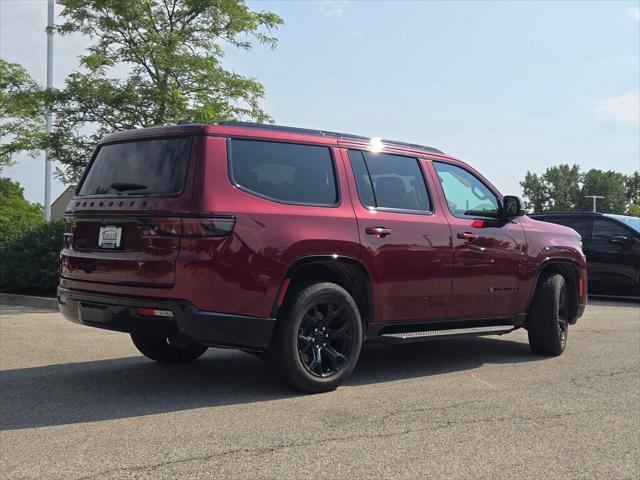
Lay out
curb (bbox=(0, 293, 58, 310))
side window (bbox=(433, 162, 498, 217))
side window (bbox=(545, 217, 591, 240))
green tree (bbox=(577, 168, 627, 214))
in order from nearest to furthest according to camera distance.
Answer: side window (bbox=(433, 162, 498, 217)) < curb (bbox=(0, 293, 58, 310)) < side window (bbox=(545, 217, 591, 240)) < green tree (bbox=(577, 168, 627, 214))

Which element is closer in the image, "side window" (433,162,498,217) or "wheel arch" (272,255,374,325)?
"wheel arch" (272,255,374,325)

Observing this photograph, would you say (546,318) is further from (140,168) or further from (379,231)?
(140,168)

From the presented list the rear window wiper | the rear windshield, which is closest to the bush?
the rear windshield

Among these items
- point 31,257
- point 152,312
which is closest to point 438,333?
point 152,312

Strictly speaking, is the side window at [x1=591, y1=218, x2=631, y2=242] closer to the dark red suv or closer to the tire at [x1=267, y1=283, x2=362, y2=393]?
the dark red suv

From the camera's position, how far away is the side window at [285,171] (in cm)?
503

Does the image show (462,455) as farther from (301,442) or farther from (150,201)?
(150,201)

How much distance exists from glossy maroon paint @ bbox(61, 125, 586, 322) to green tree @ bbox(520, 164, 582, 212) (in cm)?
11439

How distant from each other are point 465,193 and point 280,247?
245 centimetres

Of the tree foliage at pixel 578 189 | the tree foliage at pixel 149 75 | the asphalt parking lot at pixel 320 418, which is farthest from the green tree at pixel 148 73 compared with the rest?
the tree foliage at pixel 578 189

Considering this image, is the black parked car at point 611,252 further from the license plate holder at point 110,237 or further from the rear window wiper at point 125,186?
the license plate holder at point 110,237

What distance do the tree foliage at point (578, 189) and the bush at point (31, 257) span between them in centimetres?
10173

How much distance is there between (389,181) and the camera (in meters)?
5.95

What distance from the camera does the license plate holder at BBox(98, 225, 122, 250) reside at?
16.3 feet
